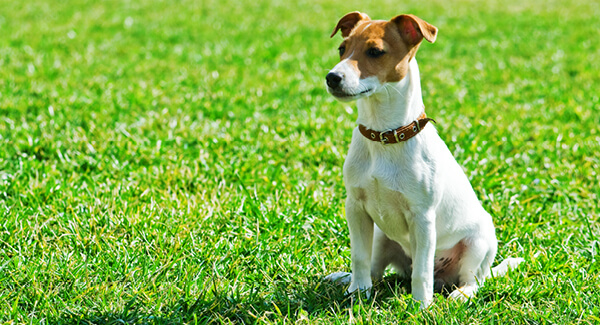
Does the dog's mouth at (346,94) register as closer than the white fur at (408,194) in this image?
Yes

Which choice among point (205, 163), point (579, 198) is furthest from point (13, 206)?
point (579, 198)

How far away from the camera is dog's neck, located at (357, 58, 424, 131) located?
275cm

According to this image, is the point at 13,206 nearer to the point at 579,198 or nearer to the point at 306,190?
the point at 306,190

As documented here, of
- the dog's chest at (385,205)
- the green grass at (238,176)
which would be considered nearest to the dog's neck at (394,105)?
the dog's chest at (385,205)

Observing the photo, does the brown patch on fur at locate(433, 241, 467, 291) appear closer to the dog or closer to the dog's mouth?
the dog

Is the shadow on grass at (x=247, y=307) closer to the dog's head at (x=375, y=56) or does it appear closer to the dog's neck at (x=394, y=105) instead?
the dog's neck at (x=394, y=105)

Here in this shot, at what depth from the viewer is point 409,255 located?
3201mm

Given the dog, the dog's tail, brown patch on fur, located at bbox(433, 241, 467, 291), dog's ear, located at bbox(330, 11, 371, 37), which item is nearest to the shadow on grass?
the dog

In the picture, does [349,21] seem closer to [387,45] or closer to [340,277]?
[387,45]

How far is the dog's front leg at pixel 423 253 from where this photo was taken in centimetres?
280

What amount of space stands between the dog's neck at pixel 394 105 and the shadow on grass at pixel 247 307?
2.80 feet

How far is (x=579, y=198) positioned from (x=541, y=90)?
10.9 ft

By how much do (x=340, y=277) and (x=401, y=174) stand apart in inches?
30.4

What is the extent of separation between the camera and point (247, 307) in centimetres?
291
